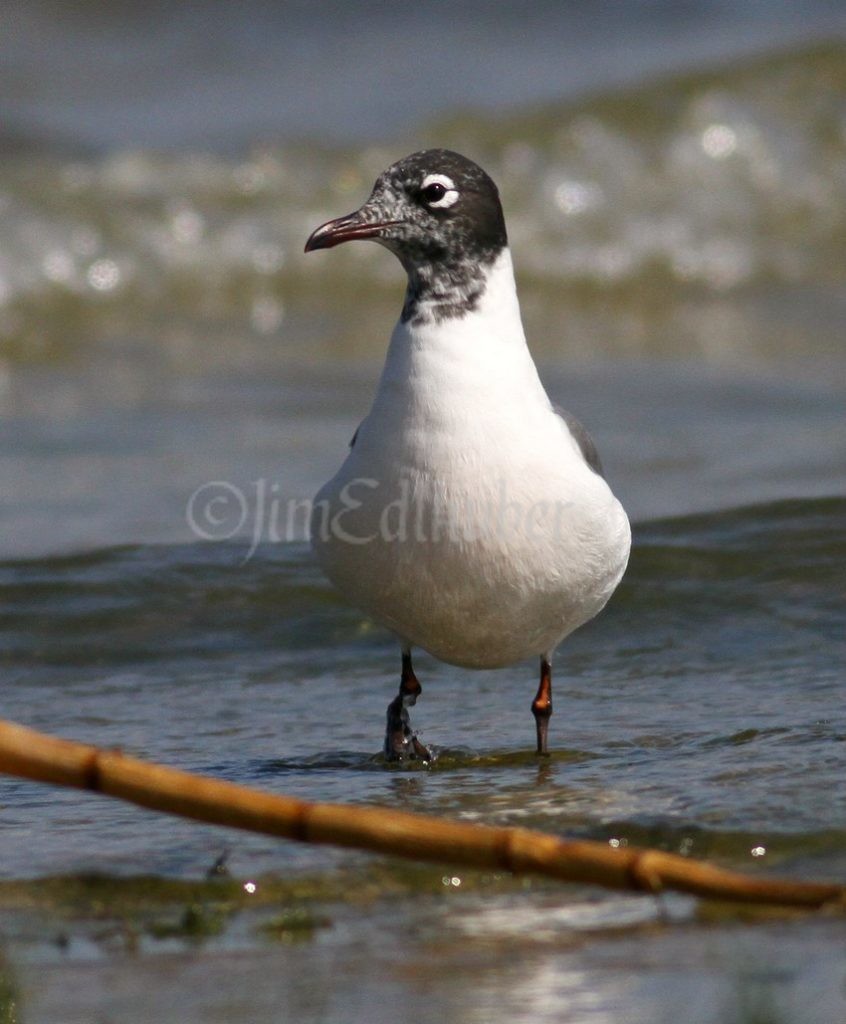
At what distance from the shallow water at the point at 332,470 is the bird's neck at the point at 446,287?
1359 millimetres

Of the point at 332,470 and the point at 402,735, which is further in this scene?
the point at 332,470

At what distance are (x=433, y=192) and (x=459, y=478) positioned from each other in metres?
0.95

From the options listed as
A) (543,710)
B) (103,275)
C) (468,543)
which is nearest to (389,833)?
(468,543)

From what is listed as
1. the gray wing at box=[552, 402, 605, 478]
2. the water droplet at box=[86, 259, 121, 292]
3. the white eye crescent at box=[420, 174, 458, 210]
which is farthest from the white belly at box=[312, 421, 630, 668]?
the water droplet at box=[86, 259, 121, 292]

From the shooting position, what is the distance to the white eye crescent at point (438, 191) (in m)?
5.49

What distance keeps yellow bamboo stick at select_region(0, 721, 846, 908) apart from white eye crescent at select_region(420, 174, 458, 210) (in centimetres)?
233

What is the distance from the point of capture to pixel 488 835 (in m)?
3.58

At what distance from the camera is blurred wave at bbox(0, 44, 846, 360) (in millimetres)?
13609

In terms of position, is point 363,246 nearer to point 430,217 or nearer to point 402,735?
point 430,217

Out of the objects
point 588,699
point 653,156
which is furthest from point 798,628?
point 653,156

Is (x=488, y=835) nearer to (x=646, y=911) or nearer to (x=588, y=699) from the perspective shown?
(x=646, y=911)

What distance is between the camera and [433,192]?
551 centimetres

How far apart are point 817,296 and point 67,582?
7.85 metres
